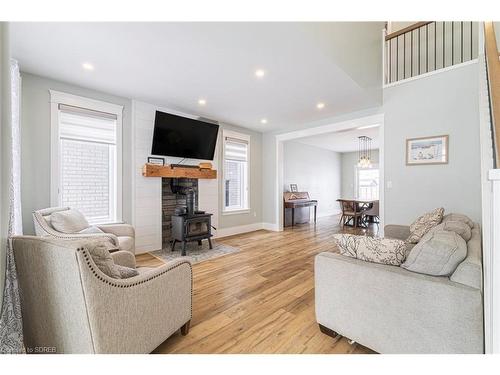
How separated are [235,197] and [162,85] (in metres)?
3.02

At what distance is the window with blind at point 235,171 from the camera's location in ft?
17.5

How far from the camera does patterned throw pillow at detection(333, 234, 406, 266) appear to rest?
1519mm

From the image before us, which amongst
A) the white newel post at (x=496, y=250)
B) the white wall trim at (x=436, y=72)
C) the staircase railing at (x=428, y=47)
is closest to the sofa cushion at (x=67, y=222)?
the white newel post at (x=496, y=250)

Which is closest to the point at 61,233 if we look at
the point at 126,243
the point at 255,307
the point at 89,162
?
the point at 126,243

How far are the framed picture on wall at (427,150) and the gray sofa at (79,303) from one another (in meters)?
3.96

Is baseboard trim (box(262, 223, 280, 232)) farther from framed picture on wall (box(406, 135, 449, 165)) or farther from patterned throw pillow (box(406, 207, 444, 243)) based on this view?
patterned throw pillow (box(406, 207, 444, 243))

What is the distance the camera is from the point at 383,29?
4105mm

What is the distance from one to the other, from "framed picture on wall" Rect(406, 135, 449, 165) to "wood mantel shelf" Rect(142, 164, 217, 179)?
3425 mm

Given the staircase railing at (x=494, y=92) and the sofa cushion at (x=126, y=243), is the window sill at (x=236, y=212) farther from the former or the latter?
the staircase railing at (x=494, y=92)

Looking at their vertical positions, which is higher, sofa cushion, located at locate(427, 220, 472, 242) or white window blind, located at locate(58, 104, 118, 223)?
white window blind, located at locate(58, 104, 118, 223)

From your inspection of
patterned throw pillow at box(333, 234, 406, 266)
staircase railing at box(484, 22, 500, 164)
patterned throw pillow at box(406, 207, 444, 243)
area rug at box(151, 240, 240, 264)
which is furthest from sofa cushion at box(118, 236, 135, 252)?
patterned throw pillow at box(406, 207, 444, 243)
